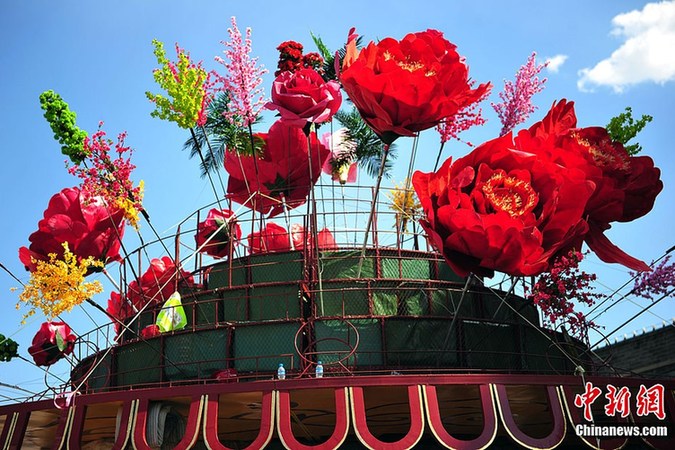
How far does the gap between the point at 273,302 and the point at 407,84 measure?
6284mm

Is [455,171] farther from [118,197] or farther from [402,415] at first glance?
[118,197]

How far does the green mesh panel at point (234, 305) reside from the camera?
18.8 metres

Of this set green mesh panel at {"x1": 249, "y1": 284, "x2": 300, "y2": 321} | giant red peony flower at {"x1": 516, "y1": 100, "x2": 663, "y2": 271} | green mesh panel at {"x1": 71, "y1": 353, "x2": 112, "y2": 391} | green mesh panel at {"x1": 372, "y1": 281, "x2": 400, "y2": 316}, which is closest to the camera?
giant red peony flower at {"x1": 516, "y1": 100, "x2": 663, "y2": 271}

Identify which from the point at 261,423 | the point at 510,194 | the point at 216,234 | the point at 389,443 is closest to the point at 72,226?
the point at 216,234

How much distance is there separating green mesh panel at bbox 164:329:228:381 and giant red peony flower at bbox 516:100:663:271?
342 inches

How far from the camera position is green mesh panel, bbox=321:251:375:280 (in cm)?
1905

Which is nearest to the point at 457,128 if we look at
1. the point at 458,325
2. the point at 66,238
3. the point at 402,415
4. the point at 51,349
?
the point at 458,325

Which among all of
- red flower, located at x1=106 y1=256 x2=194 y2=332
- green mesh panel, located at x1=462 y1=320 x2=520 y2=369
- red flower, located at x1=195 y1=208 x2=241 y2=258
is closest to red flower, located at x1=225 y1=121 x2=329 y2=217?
red flower, located at x1=195 y1=208 x2=241 y2=258

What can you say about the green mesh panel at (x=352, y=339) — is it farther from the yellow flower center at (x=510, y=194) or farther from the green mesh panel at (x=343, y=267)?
the yellow flower center at (x=510, y=194)

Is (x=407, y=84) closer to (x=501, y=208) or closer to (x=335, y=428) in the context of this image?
(x=501, y=208)

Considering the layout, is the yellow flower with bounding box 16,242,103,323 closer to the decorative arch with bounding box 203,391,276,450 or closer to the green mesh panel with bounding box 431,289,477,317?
the decorative arch with bounding box 203,391,276,450

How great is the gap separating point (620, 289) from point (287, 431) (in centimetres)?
880

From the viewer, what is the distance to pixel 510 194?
16.1 m

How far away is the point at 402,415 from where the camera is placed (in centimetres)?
1745
